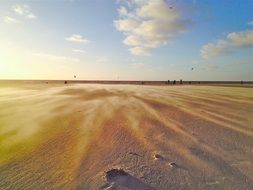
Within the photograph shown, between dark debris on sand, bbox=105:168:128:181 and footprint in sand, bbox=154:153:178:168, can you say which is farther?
footprint in sand, bbox=154:153:178:168

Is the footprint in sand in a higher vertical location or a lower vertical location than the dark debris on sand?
higher

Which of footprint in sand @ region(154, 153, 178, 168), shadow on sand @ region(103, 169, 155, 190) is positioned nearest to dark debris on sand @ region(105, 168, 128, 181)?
shadow on sand @ region(103, 169, 155, 190)

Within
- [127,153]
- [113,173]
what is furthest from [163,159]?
[113,173]

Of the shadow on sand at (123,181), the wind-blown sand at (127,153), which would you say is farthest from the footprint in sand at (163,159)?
the shadow on sand at (123,181)

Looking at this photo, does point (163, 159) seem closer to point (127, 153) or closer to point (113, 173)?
point (127, 153)

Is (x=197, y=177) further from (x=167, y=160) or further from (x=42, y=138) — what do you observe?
(x=42, y=138)

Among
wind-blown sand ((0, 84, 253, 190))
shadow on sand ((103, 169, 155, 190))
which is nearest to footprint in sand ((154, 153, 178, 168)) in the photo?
wind-blown sand ((0, 84, 253, 190))

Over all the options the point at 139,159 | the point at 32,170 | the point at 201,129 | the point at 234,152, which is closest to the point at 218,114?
the point at 201,129

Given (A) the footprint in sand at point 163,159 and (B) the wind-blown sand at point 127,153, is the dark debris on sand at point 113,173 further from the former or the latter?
(A) the footprint in sand at point 163,159

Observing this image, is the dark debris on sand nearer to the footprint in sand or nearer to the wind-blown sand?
the wind-blown sand

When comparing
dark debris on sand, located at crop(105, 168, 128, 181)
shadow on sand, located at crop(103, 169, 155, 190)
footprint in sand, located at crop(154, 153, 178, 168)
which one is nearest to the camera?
shadow on sand, located at crop(103, 169, 155, 190)

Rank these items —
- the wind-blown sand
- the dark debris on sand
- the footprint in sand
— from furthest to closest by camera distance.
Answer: the footprint in sand < the dark debris on sand < the wind-blown sand
